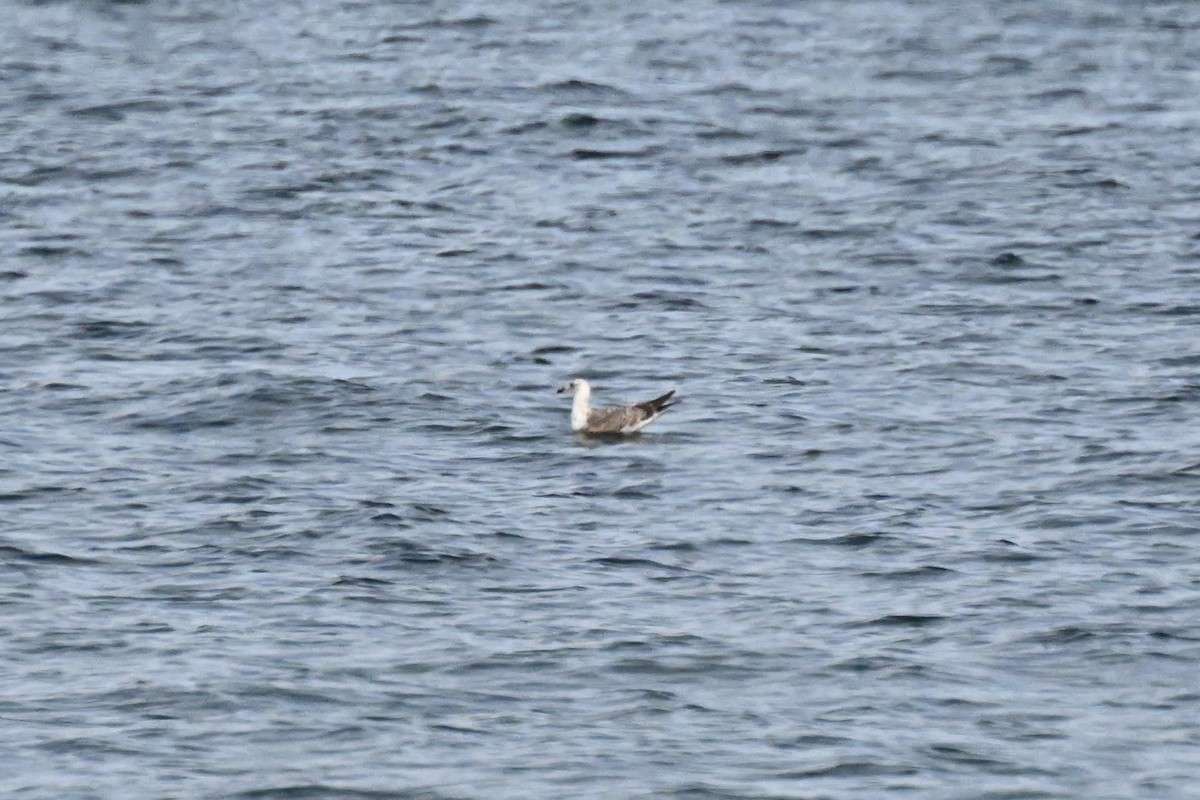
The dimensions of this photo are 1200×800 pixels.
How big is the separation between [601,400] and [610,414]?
1615 millimetres

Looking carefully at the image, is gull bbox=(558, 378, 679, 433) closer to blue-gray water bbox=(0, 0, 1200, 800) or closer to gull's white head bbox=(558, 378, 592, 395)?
gull's white head bbox=(558, 378, 592, 395)

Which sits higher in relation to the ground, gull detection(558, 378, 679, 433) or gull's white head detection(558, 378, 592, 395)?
gull's white head detection(558, 378, 592, 395)

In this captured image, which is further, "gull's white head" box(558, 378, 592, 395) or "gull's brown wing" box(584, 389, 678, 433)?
"gull's white head" box(558, 378, 592, 395)

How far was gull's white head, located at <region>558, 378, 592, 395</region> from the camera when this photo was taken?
20.5 metres

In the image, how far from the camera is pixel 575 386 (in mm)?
20656

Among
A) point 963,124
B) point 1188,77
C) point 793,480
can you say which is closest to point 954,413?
point 793,480

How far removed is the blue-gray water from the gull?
0.85ft

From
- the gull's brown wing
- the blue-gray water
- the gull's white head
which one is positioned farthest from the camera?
the gull's white head

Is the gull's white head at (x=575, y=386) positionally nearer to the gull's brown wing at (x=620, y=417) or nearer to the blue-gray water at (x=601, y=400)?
the gull's brown wing at (x=620, y=417)

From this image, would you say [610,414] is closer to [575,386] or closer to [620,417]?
[620,417]

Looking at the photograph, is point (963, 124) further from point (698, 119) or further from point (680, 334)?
point (680, 334)

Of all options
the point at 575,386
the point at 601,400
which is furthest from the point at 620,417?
the point at 601,400

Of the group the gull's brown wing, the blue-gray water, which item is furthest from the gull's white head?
the blue-gray water

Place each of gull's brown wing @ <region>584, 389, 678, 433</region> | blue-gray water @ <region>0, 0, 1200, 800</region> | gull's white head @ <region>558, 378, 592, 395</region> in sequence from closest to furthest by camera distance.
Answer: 1. blue-gray water @ <region>0, 0, 1200, 800</region>
2. gull's brown wing @ <region>584, 389, 678, 433</region>
3. gull's white head @ <region>558, 378, 592, 395</region>
